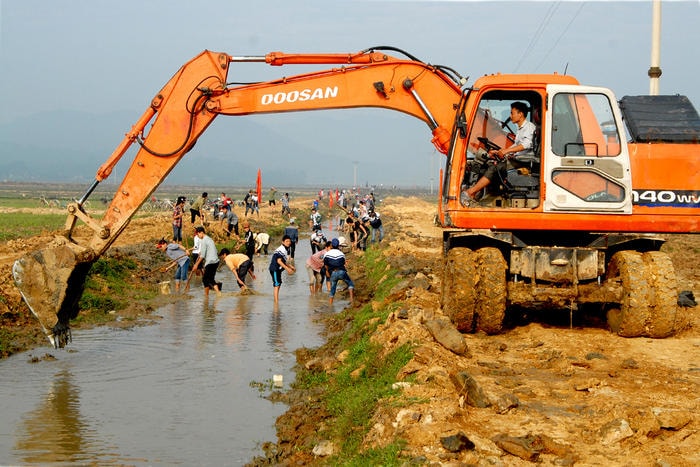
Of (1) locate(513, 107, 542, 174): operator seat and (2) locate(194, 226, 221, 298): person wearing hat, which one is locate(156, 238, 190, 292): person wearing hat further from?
(1) locate(513, 107, 542, 174): operator seat

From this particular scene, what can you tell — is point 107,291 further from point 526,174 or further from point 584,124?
point 584,124

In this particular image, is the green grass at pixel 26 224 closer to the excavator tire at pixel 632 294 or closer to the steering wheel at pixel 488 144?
the steering wheel at pixel 488 144

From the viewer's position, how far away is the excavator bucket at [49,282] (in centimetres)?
1123

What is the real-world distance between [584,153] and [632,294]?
1842mm

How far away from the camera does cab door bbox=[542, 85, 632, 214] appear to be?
10.9m

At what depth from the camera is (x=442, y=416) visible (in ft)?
25.1

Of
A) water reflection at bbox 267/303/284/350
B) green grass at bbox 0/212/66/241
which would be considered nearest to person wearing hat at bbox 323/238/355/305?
water reflection at bbox 267/303/284/350

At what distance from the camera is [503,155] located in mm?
11289

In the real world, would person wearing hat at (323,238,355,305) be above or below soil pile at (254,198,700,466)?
above

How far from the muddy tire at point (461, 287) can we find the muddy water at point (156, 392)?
2.53m

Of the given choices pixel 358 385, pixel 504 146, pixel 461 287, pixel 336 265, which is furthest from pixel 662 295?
pixel 336 265

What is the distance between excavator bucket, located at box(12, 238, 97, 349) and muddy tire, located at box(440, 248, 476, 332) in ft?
15.8

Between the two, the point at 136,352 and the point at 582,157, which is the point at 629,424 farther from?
the point at 136,352

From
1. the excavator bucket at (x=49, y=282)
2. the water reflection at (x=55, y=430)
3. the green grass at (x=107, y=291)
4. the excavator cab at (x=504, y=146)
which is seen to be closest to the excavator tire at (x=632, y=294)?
the excavator cab at (x=504, y=146)
